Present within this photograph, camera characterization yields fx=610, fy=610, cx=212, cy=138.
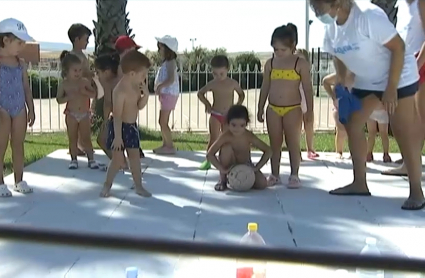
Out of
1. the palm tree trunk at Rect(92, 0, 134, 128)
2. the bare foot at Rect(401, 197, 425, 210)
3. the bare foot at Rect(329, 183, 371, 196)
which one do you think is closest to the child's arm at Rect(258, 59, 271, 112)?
the bare foot at Rect(329, 183, 371, 196)

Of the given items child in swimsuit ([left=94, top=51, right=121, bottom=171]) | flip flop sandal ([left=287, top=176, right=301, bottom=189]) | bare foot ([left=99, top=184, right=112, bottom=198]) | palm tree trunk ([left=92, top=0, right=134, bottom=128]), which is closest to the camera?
bare foot ([left=99, top=184, right=112, bottom=198])

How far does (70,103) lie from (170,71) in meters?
1.43

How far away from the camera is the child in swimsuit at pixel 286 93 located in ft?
17.4

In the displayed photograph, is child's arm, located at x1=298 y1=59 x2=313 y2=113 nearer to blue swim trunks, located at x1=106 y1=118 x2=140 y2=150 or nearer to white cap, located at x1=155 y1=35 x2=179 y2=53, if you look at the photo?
blue swim trunks, located at x1=106 y1=118 x2=140 y2=150

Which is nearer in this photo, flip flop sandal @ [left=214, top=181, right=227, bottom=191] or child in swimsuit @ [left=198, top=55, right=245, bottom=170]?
flip flop sandal @ [left=214, top=181, right=227, bottom=191]

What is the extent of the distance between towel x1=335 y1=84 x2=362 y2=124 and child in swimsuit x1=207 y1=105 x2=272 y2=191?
2.49 feet

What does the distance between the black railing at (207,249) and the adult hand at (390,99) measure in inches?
146

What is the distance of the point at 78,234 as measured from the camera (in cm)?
105

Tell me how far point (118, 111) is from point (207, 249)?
12.9 ft

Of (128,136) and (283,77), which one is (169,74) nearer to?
(283,77)

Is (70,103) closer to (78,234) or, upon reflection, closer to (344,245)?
(344,245)

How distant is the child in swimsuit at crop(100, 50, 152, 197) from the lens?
190 inches

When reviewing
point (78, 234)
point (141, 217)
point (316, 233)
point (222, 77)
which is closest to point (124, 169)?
point (222, 77)

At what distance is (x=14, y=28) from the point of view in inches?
190
